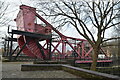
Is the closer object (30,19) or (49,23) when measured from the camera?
(49,23)

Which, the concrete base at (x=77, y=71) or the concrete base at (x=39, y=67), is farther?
the concrete base at (x=39, y=67)

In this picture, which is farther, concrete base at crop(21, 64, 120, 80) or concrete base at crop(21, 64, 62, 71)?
concrete base at crop(21, 64, 62, 71)

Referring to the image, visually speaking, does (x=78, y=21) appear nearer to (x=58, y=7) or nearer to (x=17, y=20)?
(x=58, y=7)

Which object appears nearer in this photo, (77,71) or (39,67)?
(77,71)

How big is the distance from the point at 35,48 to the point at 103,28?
18.7 m

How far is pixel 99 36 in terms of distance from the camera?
11789 mm

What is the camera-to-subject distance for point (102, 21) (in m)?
11.6

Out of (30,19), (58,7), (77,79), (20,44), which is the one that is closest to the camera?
(77,79)

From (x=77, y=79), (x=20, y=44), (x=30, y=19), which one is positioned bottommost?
(x=77, y=79)

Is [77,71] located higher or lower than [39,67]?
higher

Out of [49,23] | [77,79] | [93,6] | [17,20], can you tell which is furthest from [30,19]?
[77,79]

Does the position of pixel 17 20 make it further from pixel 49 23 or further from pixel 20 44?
pixel 49 23

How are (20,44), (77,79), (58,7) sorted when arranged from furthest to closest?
1. (20,44)
2. (58,7)
3. (77,79)

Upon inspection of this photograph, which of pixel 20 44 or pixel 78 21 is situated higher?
pixel 78 21
